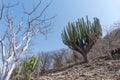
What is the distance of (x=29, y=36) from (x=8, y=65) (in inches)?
66.8

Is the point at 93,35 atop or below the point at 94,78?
atop

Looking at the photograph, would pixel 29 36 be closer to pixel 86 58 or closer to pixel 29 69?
pixel 29 69

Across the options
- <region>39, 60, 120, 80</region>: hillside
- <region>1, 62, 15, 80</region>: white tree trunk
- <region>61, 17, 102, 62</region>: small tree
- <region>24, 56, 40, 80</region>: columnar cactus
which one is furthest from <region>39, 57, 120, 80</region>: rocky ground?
<region>1, 62, 15, 80</region>: white tree trunk

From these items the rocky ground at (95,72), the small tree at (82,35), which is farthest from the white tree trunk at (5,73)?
the small tree at (82,35)

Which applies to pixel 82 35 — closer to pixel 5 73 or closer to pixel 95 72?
pixel 95 72

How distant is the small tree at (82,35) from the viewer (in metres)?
19.9

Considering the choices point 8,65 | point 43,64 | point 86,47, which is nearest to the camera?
point 8,65

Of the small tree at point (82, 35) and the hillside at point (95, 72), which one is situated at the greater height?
the small tree at point (82, 35)

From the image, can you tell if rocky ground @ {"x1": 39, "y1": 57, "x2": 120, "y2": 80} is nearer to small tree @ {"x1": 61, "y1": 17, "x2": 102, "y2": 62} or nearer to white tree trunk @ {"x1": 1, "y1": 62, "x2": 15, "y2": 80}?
small tree @ {"x1": 61, "y1": 17, "x2": 102, "y2": 62}

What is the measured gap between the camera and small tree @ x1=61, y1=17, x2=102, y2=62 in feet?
65.2

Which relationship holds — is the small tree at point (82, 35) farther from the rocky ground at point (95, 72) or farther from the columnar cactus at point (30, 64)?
the columnar cactus at point (30, 64)

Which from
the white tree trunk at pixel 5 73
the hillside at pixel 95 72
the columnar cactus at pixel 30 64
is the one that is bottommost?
the hillside at pixel 95 72

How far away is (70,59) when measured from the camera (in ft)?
84.8

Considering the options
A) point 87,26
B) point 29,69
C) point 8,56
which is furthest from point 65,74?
point 8,56
